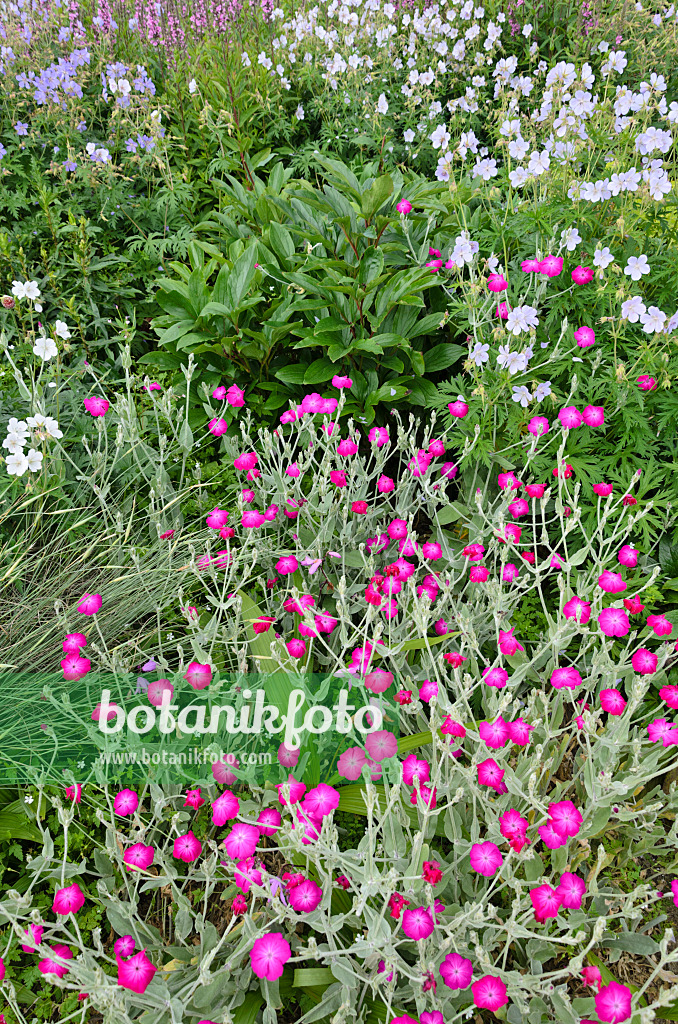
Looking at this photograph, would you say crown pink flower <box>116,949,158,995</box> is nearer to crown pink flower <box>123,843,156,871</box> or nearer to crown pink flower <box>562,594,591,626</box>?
crown pink flower <box>123,843,156,871</box>

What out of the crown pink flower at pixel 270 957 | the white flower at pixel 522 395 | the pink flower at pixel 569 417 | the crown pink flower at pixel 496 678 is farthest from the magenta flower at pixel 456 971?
the white flower at pixel 522 395

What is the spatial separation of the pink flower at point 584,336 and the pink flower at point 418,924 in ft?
6.17

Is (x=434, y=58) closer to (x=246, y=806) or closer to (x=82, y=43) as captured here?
(x=82, y=43)

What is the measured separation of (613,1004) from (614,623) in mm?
790

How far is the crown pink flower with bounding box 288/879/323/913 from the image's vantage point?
1.41m

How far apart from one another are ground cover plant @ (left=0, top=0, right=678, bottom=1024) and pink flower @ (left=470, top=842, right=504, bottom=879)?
46 mm

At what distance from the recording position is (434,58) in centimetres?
479

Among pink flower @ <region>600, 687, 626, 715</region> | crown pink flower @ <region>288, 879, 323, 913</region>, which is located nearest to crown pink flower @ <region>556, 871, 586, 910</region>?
pink flower @ <region>600, 687, 626, 715</region>

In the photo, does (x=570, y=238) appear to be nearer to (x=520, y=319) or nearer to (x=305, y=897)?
(x=520, y=319)

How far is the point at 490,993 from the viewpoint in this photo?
1.35 metres

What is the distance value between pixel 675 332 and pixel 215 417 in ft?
5.90

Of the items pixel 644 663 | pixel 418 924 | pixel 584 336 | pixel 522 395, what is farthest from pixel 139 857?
pixel 584 336

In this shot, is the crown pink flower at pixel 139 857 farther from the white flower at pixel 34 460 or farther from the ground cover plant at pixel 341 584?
the white flower at pixel 34 460

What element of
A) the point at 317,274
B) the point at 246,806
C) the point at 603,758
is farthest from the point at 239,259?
the point at 603,758
